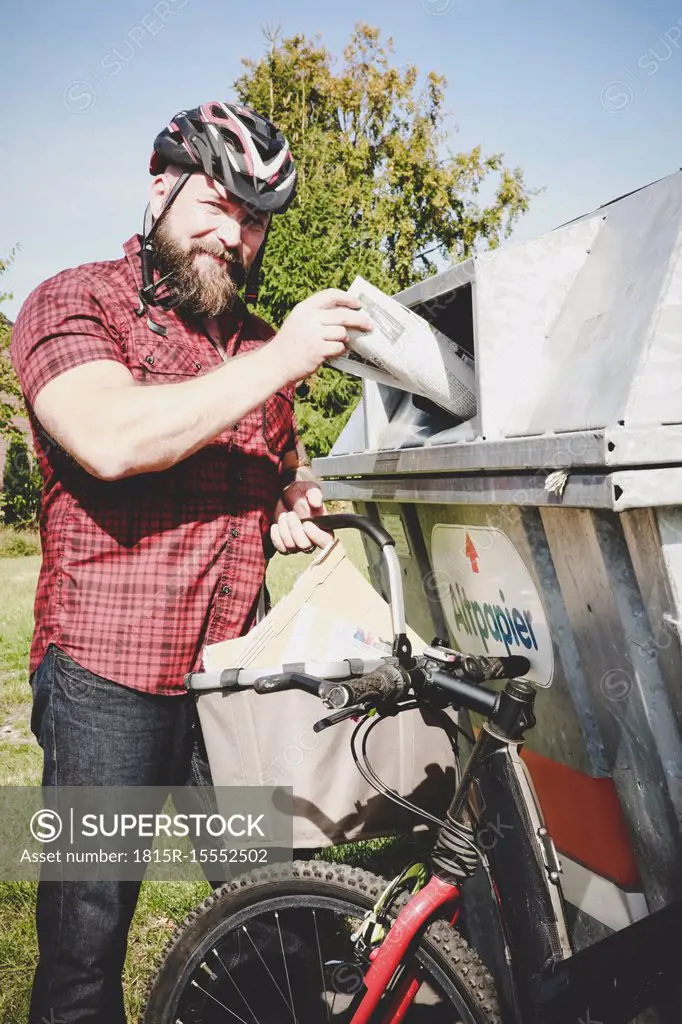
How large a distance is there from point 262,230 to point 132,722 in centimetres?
123

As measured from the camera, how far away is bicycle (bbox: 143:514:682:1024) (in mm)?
1431

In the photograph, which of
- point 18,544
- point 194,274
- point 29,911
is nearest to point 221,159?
point 194,274

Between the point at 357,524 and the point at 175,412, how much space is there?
0.56 metres

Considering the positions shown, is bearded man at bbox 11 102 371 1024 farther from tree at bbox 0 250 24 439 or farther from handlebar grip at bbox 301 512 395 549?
tree at bbox 0 250 24 439

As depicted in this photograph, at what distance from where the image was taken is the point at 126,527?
165cm

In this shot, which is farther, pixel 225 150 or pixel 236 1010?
pixel 236 1010

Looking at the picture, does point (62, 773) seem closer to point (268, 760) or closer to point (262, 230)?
point (268, 760)

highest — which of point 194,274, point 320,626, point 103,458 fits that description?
point 194,274

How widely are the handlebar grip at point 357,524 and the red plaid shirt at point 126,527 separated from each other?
0.23 meters

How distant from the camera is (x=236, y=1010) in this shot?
2.00m

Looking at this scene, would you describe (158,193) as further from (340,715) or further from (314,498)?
(340,715)

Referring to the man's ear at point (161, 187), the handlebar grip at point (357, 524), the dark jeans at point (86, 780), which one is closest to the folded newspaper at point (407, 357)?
the handlebar grip at point (357, 524)

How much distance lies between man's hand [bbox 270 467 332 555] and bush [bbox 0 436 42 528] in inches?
575

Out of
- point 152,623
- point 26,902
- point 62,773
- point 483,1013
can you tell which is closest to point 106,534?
point 152,623
